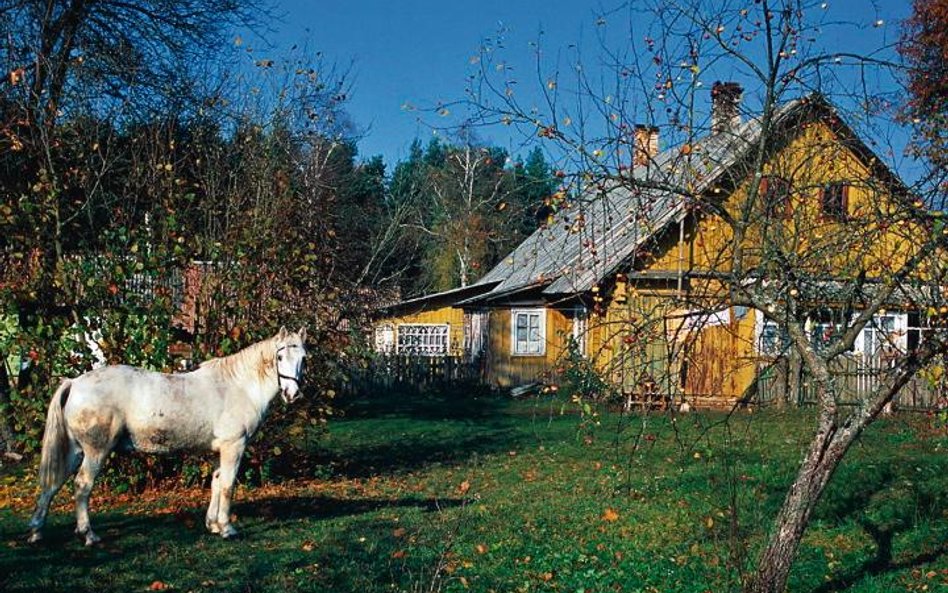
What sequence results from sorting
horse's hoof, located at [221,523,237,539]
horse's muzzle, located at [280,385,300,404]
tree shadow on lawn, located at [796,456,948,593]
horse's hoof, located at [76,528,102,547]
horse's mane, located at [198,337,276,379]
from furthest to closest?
1. horse's mane, located at [198,337,276,379]
2. horse's muzzle, located at [280,385,300,404]
3. horse's hoof, located at [221,523,237,539]
4. tree shadow on lawn, located at [796,456,948,593]
5. horse's hoof, located at [76,528,102,547]

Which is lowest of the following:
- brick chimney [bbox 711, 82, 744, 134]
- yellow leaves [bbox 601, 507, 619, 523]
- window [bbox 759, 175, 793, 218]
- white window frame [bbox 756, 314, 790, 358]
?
yellow leaves [bbox 601, 507, 619, 523]

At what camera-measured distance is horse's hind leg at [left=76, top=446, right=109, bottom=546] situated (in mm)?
8414

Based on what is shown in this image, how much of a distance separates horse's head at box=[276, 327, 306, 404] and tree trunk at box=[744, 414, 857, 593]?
15.9ft

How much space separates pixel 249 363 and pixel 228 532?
1.71 metres

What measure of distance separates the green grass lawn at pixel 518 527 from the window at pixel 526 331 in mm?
14966

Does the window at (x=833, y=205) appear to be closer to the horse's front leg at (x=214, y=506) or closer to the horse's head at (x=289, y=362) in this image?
the horse's head at (x=289, y=362)

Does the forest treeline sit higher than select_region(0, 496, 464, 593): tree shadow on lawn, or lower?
higher

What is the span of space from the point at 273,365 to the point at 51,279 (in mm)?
3868

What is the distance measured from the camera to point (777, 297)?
21.3 feet

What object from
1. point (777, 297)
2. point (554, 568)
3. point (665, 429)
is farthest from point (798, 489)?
point (665, 429)

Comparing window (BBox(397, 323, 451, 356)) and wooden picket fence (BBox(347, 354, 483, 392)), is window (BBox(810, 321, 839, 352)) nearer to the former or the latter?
wooden picket fence (BBox(347, 354, 483, 392))

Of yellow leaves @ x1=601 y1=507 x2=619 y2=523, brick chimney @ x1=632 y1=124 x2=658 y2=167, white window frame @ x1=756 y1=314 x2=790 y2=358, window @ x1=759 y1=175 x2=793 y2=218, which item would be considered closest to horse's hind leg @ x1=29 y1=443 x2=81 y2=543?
yellow leaves @ x1=601 y1=507 x2=619 y2=523

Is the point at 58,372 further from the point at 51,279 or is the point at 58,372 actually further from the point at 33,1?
the point at 33,1

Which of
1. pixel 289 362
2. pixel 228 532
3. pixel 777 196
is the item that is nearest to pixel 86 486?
pixel 228 532
